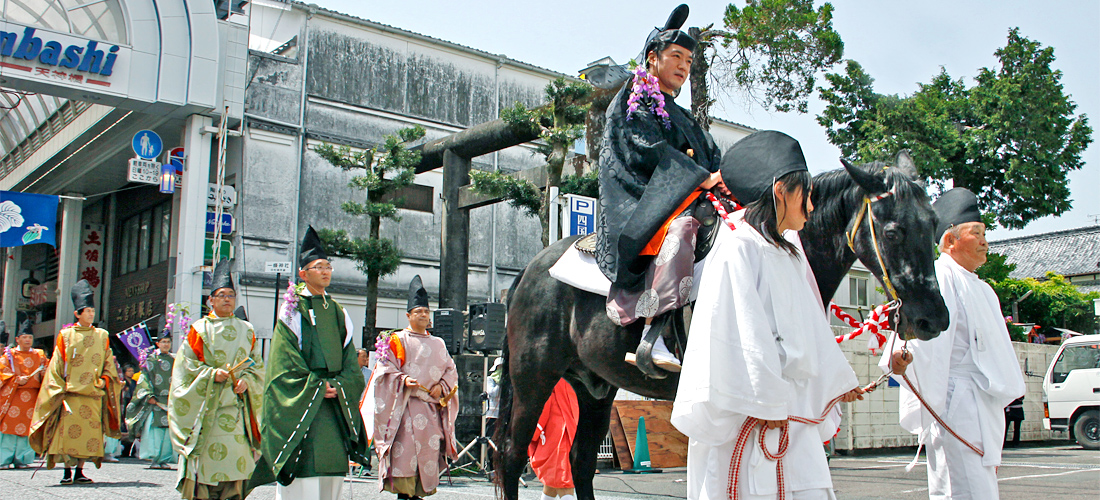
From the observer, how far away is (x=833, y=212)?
3.71 metres

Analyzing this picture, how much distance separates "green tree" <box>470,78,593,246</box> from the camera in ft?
43.9

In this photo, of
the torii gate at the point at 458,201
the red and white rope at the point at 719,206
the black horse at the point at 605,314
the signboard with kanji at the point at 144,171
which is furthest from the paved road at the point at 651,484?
the signboard with kanji at the point at 144,171

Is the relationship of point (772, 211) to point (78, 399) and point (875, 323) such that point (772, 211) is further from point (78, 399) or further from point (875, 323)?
point (78, 399)

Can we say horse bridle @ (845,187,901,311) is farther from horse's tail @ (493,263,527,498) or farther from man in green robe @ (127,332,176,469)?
man in green robe @ (127,332,176,469)

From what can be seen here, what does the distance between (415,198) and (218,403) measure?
15.4 meters

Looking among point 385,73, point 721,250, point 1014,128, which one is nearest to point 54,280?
point 385,73

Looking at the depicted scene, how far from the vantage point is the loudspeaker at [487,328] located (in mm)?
11117

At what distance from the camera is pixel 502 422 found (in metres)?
5.30

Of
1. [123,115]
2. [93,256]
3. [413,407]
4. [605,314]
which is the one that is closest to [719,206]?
[605,314]

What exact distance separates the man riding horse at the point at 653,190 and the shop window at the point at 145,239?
17965 mm

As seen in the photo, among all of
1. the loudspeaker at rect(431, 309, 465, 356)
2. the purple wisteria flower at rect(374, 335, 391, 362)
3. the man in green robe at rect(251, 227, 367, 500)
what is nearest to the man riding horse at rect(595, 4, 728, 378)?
the man in green robe at rect(251, 227, 367, 500)

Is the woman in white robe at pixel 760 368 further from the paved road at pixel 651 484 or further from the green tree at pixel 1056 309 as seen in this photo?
the green tree at pixel 1056 309

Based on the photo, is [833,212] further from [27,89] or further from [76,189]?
[76,189]

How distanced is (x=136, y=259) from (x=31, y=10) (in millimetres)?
8597
